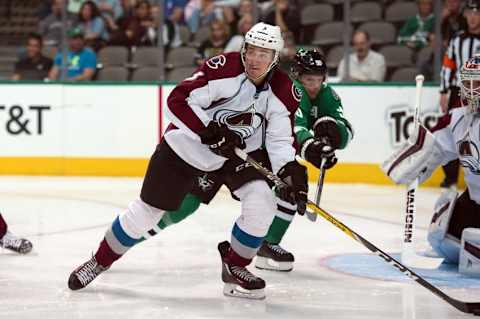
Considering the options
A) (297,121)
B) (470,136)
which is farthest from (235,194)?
(470,136)

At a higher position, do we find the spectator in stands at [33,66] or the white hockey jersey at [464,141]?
the white hockey jersey at [464,141]

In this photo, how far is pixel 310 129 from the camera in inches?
164

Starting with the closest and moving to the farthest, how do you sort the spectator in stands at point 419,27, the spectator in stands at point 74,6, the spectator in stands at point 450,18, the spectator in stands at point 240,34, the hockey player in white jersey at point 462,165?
1. the hockey player in white jersey at point 462,165
2. the spectator in stands at point 450,18
3. the spectator in stands at point 419,27
4. the spectator in stands at point 240,34
5. the spectator in stands at point 74,6

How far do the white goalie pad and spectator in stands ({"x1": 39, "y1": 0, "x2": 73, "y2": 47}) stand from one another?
4293 mm

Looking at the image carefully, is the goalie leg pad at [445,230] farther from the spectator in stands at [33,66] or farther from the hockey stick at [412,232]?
the spectator in stands at [33,66]

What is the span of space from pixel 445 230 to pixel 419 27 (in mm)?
3457

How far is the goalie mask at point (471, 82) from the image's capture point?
380 centimetres

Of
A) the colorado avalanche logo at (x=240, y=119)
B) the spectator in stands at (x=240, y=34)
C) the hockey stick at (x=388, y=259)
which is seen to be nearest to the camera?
the hockey stick at (x=388, y=259)

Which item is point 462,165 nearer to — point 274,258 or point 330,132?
point 330,132

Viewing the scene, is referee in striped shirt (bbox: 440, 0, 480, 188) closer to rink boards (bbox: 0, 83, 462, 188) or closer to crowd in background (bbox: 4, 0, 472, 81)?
crowd in background (bbox: 4, 0, 472, 81)

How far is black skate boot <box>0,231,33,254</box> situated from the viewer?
4.23m

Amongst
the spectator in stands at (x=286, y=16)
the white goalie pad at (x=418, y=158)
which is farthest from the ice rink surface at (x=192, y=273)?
the spectator in stands at (x=286, y=16)

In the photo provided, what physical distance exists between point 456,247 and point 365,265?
37 cm

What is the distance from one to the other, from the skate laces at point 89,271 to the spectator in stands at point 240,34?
4157mm
